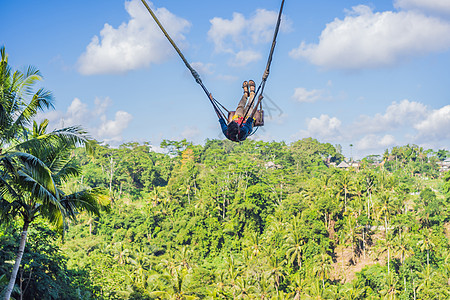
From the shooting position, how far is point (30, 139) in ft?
35.1

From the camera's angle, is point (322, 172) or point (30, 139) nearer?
point (30, 139)

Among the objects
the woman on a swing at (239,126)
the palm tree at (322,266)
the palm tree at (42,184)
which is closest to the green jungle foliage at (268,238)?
the palm tree at (322,266)

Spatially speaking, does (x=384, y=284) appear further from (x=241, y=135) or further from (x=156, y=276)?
(x=241, y=135)

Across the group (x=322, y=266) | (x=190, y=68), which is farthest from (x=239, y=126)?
(x=322, y=266)

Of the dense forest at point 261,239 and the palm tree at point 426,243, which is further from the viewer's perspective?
the palm tree at point 426,243

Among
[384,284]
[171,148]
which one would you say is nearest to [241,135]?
[384,284]

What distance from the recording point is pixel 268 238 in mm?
47906

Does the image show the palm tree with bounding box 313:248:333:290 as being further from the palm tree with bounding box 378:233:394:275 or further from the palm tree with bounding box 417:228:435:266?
the palm tree with bounding box 417:228:435:266

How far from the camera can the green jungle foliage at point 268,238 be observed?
4072 cm

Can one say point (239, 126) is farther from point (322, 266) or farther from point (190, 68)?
point (322, 266)

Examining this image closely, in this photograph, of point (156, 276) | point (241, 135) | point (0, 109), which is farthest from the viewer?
Answer: point (156, 276)

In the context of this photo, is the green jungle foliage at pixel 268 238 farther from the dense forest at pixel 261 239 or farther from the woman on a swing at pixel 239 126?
the woman on a swing at pixel 239 126

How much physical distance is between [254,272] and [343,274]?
33.0 ft

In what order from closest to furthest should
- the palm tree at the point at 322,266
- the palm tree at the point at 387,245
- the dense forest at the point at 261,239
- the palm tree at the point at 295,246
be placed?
the dense forest at the point at 261,239, the palm tree at the point at 322,266, the palm tree at the point at 295,246, the palm tree at the point at 387,245
